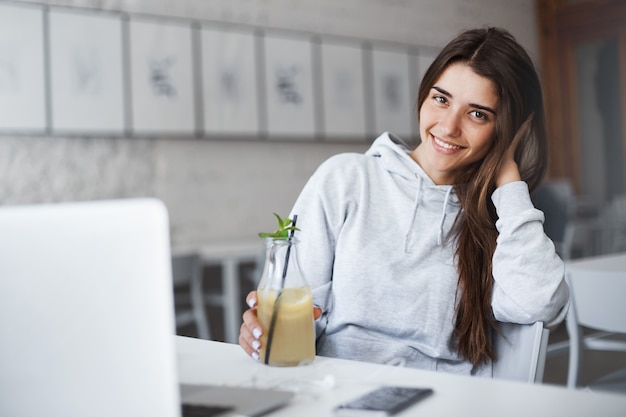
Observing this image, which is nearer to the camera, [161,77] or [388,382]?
[388,382]

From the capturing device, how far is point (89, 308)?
559 millimetres

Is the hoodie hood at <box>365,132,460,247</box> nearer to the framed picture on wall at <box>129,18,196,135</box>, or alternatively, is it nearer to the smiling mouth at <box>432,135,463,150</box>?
Result: the smiling mouth at <box>432,135,463,150</box>

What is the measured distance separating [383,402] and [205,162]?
3.71m

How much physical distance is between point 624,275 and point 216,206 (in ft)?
9.97

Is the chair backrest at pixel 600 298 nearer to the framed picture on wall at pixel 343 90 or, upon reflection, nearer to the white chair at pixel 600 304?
the white chair at pixel 600 304

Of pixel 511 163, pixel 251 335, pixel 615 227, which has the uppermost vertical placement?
pixel 511 163

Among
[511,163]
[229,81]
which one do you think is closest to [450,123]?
[511,163]

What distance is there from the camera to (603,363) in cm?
342

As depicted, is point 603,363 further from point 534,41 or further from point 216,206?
point 534,41

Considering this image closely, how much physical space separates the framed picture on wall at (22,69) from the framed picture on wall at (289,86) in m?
1.43

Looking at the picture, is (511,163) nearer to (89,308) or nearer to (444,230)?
(444,230)

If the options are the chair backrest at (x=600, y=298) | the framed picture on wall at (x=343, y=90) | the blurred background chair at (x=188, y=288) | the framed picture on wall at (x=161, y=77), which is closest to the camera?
the chair backrest at (x=600, y=298)

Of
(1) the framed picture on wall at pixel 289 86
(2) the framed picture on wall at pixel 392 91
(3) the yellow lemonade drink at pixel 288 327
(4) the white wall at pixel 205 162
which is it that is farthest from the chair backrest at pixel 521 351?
(2) the framed picture on wall at pixel 392 91

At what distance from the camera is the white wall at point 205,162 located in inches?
149
